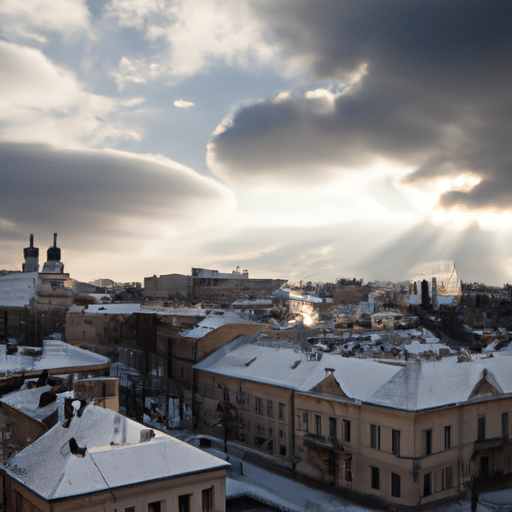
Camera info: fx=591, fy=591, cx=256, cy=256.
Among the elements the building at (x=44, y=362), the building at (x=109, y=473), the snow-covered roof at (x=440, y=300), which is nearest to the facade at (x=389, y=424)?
the building at (x=44, y=362)

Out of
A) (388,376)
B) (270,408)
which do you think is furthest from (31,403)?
(388,376)

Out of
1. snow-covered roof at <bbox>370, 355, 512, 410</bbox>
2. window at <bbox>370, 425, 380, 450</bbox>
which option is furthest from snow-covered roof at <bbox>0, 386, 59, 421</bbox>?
snow-covered roof at <bbox>370, 355, 512, 410</bbox>

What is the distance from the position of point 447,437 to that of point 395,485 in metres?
3.71

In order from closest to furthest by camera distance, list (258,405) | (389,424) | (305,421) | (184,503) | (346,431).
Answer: (184,503) < (389,424) < (346,431) < (305,421) < (258,405)

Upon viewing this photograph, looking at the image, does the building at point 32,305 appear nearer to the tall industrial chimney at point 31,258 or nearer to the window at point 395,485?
the tall industrial chimney at point 31,258

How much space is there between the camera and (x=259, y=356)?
1634 inches

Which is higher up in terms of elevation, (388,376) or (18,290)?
(18,290)

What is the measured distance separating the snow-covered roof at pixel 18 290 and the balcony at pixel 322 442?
5861cm

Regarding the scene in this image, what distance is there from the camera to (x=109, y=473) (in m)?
17.7

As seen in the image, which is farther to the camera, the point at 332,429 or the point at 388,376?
the point at 332,429

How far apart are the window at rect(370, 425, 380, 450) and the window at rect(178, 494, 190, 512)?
45.6ft

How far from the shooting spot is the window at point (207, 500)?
1898cm

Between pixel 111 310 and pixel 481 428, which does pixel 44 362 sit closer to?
pixel 481 428

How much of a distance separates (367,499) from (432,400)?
5.90m
